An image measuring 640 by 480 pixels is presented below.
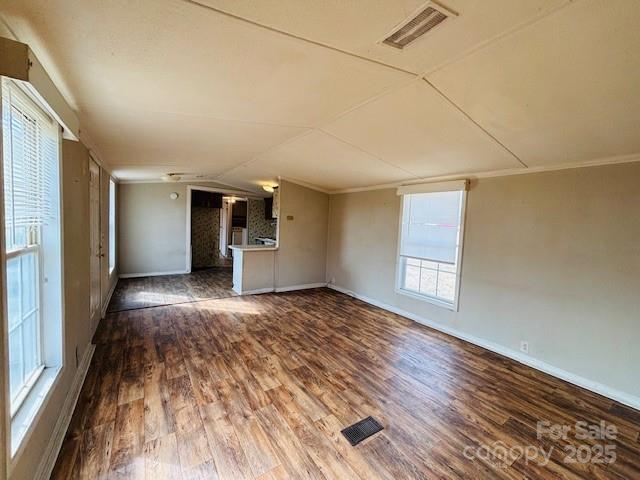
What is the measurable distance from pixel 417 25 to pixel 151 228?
6.85m

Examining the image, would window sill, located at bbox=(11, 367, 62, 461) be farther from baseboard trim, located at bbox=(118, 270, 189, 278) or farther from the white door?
baseboard trim, located at bbox=(118, 270, 189, 278)

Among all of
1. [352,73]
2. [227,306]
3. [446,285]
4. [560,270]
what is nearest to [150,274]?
[227,306]

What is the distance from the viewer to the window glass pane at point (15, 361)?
1382 millimetres

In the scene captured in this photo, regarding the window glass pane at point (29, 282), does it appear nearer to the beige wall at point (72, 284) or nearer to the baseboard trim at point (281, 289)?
the beige wall at point (72, 284)

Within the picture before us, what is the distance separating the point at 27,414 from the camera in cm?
136

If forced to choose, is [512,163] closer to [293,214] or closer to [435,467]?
[435,467]

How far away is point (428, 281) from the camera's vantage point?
405 cm

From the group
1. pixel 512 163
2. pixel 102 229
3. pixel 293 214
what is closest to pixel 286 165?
pixel 293 214

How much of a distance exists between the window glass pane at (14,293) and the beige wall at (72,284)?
42cm

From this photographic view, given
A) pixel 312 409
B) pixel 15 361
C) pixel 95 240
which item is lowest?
pixel 312 409

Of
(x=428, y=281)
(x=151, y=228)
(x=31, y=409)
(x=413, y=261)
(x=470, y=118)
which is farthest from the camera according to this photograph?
(x=151, y=228)

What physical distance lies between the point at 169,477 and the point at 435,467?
5.03ft

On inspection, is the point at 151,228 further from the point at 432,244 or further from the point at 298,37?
the point at 298,37

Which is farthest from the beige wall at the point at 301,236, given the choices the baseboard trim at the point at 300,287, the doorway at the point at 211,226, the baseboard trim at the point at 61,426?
the baseboard trim at the point at 61,426
